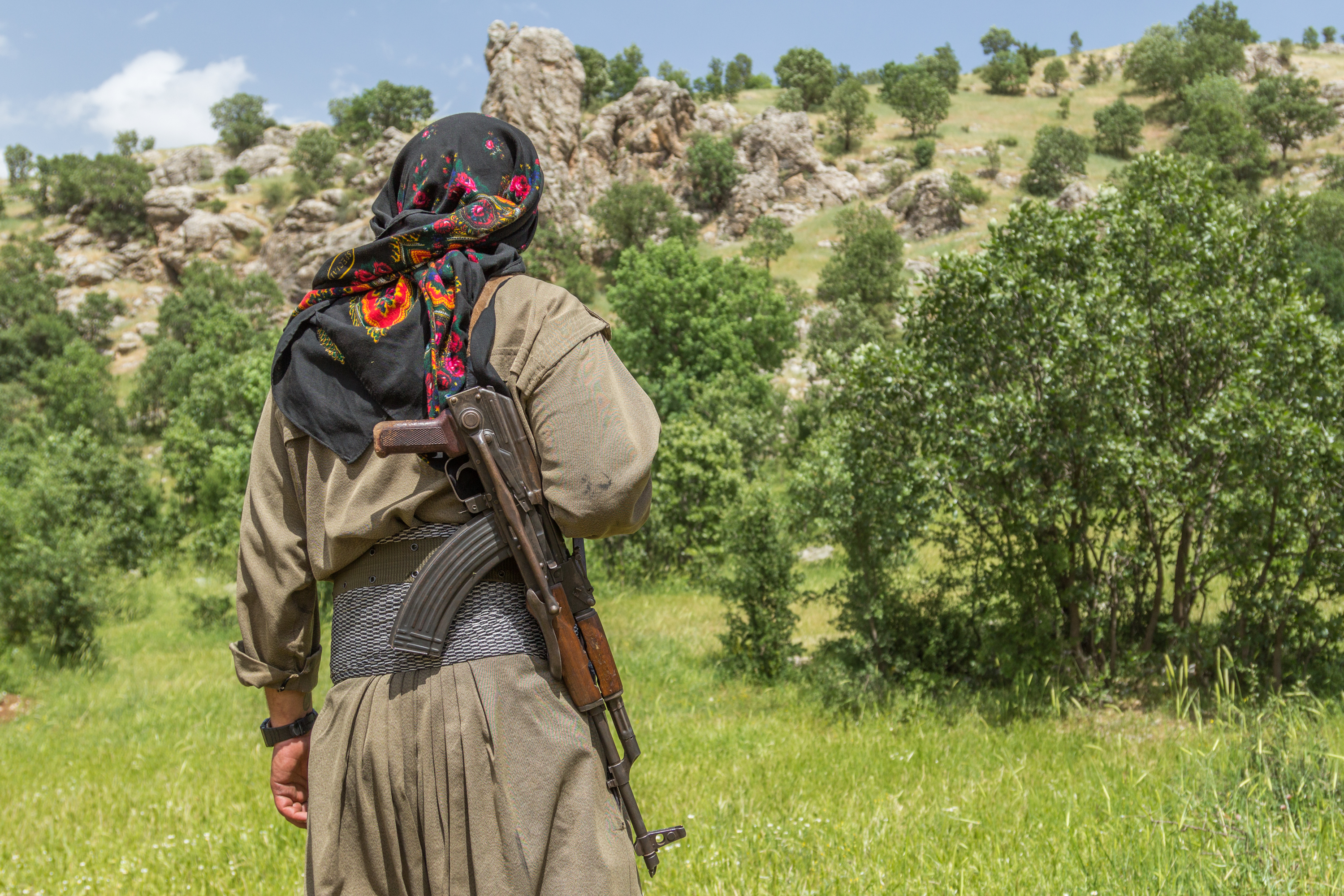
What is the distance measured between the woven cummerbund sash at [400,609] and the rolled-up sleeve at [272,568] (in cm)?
17

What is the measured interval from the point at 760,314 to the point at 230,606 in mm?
17820

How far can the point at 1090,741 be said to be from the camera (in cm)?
610

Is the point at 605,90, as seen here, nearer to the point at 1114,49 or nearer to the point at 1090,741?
the point at 1114,49

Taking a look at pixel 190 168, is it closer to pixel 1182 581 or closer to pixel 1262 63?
pixel 1182 581

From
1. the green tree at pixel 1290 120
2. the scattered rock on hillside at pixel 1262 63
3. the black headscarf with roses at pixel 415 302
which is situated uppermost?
the scattered rock on hillside at pixel 1262 63

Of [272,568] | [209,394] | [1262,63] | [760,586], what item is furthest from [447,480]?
[1262,63]

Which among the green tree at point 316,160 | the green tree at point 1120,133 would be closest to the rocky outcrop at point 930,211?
the green tree at point 1120,133

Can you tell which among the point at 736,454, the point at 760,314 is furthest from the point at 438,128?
the point at 760,314

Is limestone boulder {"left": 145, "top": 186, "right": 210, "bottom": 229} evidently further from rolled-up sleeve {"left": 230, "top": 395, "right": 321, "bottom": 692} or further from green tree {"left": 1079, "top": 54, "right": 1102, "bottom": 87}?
green tree {"left": 1079, "top": 54, "right": 1102, "bottom": 87}

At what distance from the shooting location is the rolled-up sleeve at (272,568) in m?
1.96

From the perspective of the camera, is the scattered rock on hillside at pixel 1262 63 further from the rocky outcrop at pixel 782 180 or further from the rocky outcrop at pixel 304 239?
the rocky outcrop at pixel 304 239

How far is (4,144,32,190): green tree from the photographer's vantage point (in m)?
89.1

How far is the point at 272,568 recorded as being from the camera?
6.49 ft

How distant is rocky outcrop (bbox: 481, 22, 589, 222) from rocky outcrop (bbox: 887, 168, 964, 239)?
83.3 ft
